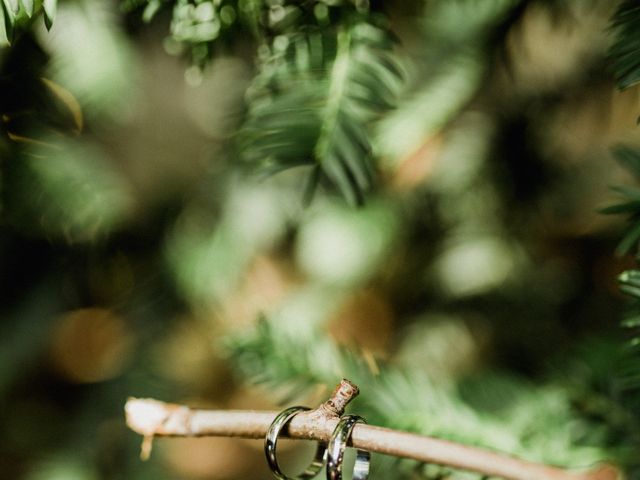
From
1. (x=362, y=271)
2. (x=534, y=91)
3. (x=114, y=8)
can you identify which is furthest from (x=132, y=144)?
(x=534, y=91)

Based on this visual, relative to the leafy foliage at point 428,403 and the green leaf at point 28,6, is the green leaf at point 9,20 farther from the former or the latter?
the leafy foliage at point 428,403

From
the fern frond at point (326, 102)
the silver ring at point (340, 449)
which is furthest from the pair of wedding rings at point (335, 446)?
the fern frond at point (326, 102)

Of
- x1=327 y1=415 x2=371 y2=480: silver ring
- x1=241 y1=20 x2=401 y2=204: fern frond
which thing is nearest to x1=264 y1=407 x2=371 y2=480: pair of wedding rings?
x1=327 y1=415 x2=371 y2=480: silver ring

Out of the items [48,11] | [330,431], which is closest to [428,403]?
[330,431]

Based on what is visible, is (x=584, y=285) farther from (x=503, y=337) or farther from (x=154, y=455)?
(x=154, y=455)

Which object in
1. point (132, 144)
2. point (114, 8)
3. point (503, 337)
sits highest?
point (114, 8)

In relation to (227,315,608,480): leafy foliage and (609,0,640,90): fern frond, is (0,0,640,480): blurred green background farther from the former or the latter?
(609,0,640,90): fern frond
